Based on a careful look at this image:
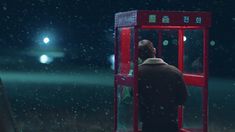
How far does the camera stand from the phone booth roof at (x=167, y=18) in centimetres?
596

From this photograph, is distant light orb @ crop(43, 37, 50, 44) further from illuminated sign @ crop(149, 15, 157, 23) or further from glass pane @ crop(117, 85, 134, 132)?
illuminated sign @ crop(149, 15, 157, 23)

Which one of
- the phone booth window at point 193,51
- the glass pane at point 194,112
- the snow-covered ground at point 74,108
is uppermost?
the phone booth window at point 193,51

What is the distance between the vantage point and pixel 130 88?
625 centimetres

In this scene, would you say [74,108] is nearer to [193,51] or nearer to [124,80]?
[193,51]

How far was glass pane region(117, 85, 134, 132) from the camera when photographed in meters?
6.25

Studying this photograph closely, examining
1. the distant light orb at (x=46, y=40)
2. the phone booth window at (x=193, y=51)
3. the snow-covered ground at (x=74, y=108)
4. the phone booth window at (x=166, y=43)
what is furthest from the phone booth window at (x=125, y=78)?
the distant light orb at (x=46, y=40)

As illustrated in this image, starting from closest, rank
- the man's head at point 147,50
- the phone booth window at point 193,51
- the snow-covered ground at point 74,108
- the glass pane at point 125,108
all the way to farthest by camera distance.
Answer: the man's head at point 147,50 → the glass pane at point 125,108 → the phone booth window at point 193,51 → the snow-covered ground at point 74,108

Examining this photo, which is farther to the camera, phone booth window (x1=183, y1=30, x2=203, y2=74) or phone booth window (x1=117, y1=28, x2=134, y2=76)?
phone booth window (x1=183, y1=30, x2=203, y2=74)

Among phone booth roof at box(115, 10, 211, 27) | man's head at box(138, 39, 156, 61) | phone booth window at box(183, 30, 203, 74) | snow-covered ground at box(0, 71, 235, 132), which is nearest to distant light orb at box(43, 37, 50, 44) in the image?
snow-covered ground at box(0, 71, 235, 132)

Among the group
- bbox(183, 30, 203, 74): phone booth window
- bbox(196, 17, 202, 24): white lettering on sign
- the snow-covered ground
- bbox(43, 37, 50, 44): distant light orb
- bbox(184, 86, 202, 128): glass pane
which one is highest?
bbox(43, 37, 50, 44): distant light orb

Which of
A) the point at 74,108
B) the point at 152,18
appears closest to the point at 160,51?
the point at 152,18

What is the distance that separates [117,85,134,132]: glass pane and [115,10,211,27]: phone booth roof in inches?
30.6

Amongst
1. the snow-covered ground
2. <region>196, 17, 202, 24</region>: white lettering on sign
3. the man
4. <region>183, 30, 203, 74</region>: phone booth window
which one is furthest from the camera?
the snow-covered ground

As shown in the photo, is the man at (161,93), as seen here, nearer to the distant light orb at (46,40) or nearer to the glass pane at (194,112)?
the glass pane at (194,112)
